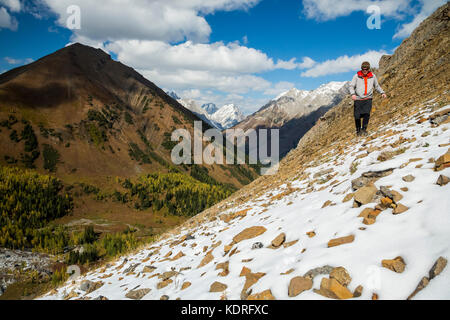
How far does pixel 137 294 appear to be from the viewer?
26.0 ft

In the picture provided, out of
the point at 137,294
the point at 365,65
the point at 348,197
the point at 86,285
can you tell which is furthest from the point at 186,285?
the point at 365,65

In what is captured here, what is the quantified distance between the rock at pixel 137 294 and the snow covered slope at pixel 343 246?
0.04m

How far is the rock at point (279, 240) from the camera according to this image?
6.87 m

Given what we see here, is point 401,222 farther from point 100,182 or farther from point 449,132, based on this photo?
point 100,182

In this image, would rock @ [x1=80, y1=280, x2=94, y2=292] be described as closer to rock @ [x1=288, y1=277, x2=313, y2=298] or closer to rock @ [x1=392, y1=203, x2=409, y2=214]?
rock @ [x1=288, y1=277, x2=313, y2=298]

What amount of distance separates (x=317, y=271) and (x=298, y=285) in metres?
0.51

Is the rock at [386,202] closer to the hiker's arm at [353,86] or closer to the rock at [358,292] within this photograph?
the rock at [358,292]

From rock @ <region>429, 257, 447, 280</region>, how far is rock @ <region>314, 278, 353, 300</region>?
4.03 ft

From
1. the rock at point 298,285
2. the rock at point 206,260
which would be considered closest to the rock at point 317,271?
the rock at point 298,285

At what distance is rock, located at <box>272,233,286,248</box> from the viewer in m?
6.87

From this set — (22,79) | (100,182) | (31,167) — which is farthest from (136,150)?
(22,79)

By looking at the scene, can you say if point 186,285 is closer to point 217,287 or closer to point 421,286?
point 217,287

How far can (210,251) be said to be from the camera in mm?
9516
